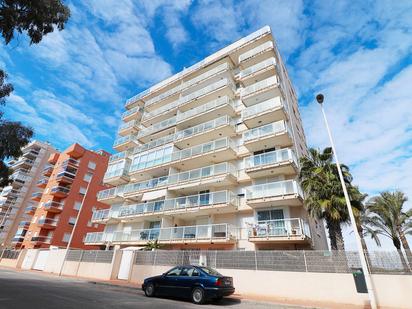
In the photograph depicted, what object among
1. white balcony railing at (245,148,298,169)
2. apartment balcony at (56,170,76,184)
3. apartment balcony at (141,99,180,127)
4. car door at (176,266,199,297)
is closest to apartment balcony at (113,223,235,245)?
white balcony railing at (245,148,298,169)

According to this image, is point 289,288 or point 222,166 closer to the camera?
point 289,288

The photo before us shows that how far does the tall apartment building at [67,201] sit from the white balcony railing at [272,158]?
2806 centimetres

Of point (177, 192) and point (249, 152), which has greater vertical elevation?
point (249, 152)

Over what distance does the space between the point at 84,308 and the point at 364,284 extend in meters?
11.0

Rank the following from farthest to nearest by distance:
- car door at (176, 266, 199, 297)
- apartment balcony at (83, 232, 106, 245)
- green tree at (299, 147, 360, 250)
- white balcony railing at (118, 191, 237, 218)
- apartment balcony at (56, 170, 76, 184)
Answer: apartment balcony at (56, 170, 76, 184), apartment balcony at (83, 232, 106, 245), white balcony railing at (118, 191, 237, 218), green tree at (299, 147, 360, 250), car door at (176, 266, 199, 297)

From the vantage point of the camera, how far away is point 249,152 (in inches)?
883

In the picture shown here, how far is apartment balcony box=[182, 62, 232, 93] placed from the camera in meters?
27.8

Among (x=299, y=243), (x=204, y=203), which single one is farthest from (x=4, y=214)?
(x=299, y=243)

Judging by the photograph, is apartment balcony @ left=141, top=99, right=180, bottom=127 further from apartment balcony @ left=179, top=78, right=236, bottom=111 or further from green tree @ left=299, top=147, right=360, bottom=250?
green tree @ left=299, top=147, right=360, bottom=250

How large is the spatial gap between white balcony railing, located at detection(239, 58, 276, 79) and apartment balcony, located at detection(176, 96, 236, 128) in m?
3.54

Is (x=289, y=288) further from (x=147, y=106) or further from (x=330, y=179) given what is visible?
(x=147, y=106)

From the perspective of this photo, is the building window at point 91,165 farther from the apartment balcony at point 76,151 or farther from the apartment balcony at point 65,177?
the apartment balcony at point 65,177

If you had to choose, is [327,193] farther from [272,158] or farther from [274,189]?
[272,158]

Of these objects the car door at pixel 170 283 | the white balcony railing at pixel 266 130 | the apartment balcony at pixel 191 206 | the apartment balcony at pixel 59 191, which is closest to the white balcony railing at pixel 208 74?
the white balcony railing at pixel 266 130
